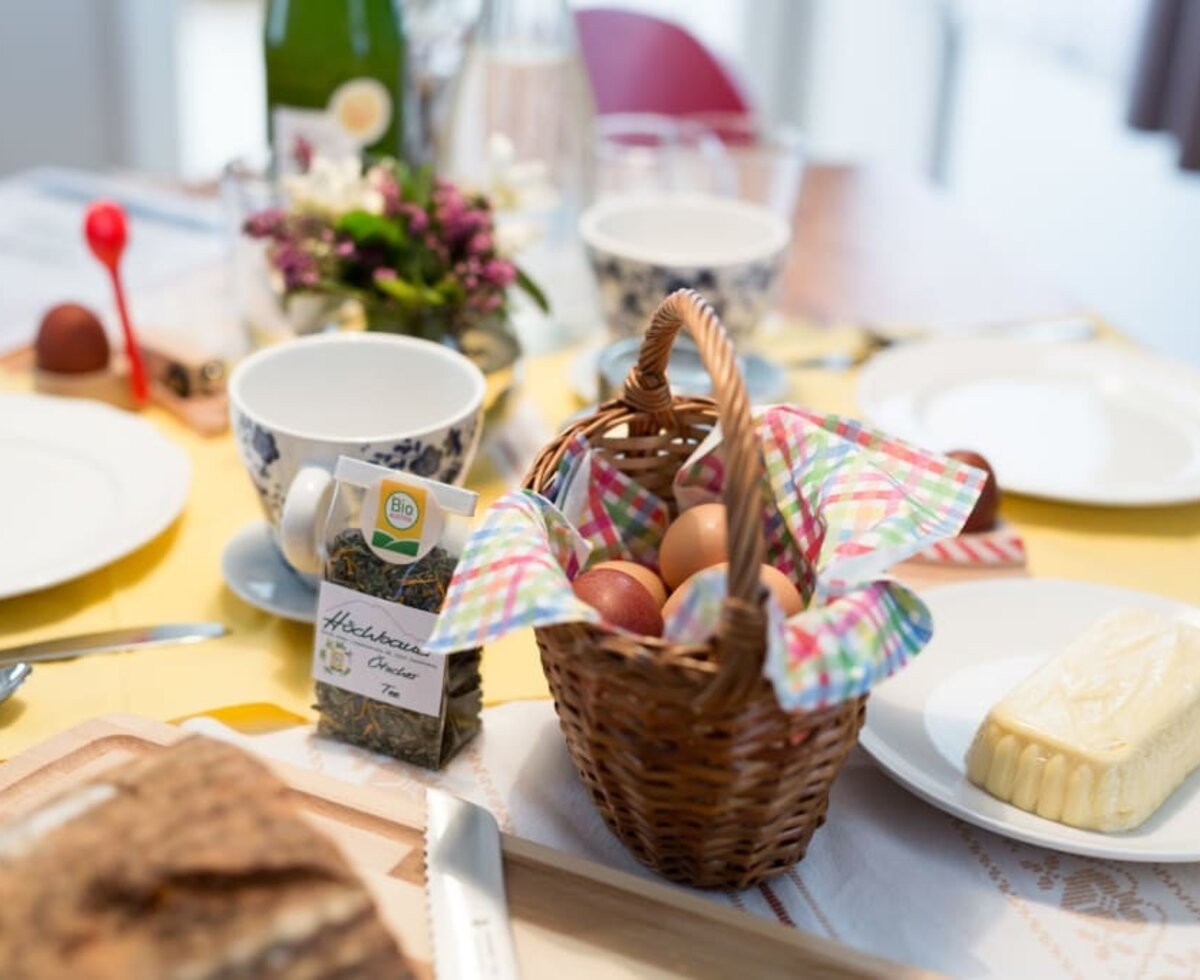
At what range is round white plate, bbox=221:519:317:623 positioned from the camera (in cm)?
83

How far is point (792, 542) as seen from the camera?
0.74 meters

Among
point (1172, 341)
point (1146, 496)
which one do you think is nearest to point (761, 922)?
point (1146, 496)

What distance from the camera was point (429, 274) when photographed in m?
1.02

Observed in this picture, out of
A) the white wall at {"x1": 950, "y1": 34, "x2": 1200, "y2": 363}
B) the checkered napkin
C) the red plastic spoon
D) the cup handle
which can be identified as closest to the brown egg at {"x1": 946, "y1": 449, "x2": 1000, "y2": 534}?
the checkered napkin

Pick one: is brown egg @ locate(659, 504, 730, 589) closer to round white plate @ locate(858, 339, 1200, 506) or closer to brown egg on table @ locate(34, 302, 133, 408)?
round white plate @ locate(858, 339, 1200, 506)

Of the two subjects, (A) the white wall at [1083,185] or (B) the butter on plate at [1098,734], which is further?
(A) the white wall at [1083,185]

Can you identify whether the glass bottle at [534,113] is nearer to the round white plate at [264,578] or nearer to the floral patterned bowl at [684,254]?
the floral patterned bowl at [684,254]

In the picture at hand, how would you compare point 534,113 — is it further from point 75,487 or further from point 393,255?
point 75,487

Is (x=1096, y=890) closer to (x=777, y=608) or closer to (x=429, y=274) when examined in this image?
(x=777, y=608)

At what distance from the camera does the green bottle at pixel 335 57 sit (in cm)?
136

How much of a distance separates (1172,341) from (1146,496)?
1.86 metres

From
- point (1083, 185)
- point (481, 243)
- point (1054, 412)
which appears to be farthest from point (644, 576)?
point (1083, 185)

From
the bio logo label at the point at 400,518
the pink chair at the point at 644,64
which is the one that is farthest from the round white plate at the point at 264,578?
the pink chair at the point at 644,64

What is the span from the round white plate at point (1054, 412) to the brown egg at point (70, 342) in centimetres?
61
